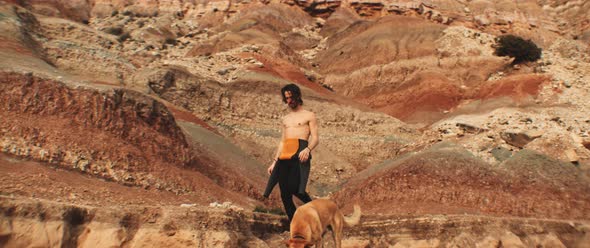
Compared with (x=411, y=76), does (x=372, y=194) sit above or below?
above

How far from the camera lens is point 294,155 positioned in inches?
347

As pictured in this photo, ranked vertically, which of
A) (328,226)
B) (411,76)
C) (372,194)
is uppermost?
(328,226)

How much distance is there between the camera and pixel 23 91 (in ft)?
67.3

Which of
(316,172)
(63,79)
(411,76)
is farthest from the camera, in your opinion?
(411,76)

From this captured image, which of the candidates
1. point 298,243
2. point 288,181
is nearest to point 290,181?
point 288,181

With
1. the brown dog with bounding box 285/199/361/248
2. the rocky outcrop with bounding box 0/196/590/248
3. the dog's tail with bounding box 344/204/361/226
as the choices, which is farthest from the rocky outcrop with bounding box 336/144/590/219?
the brown dog with bounding box 285/199/361/248

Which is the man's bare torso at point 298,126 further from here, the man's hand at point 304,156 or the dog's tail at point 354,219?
the dog's tail at point 354,219

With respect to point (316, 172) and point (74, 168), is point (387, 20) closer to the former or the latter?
point (316, 172)

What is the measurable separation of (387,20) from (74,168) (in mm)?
57499

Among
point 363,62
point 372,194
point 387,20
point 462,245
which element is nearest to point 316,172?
point 372,194

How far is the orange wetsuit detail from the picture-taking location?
884cm

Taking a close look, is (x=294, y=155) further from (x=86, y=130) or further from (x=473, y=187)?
(x=473, y=187)

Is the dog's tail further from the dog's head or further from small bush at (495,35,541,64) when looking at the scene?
small bush at (495,35,541,64)

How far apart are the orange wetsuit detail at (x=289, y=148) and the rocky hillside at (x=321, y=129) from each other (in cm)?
292
